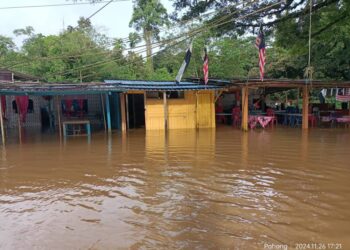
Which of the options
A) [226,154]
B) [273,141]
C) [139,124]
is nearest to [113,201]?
[226,154]

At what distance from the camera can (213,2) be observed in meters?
13.1

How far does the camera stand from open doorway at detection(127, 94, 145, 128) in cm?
1927

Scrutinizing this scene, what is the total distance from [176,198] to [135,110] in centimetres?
1412

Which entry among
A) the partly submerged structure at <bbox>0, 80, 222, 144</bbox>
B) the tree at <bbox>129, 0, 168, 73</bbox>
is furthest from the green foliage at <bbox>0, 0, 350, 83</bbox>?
the partly submerged structure at <bbox>0, 80, 222, 144</bbox>

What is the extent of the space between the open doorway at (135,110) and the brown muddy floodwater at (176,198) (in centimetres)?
849

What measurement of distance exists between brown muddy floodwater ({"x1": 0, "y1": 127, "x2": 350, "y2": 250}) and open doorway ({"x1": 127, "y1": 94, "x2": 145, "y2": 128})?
8488 mm

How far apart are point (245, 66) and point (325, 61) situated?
8327 mm

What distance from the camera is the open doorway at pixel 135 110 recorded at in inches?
758

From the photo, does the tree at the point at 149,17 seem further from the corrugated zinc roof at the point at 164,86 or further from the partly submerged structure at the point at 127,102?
the corrugated zinc roof at the point at 164,86

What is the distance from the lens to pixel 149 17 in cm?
3081

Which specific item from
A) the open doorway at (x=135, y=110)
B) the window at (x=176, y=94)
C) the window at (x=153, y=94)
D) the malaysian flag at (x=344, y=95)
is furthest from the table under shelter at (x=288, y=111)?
the open doorway at (x=135, y=110)

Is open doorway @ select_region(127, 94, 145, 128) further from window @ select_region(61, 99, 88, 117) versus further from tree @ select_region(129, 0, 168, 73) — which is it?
tree @ select_region(129, 0, 168, 73)

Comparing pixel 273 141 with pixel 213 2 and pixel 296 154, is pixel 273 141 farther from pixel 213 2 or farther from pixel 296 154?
pixel 213 2

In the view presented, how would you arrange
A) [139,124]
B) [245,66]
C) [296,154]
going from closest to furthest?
[296,154]
[139,124]
[245,66]
